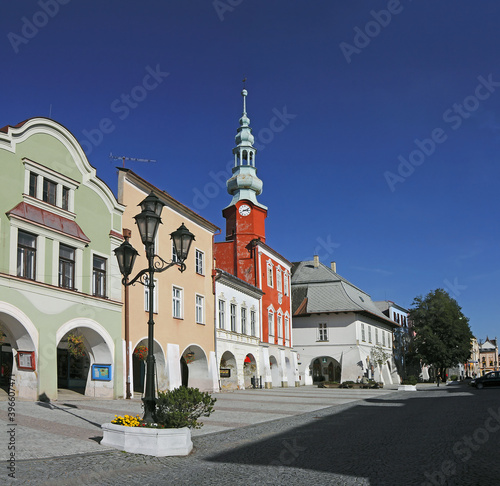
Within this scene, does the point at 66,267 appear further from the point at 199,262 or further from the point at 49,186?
the point at 199,262

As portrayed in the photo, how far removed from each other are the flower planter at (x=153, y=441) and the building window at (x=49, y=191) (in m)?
12.0

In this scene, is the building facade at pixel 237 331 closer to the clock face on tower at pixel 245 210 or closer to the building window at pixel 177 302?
the building window at pixel 177 302

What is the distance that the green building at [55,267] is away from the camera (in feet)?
61.0

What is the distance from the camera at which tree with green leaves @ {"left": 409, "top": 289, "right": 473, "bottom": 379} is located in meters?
64.5

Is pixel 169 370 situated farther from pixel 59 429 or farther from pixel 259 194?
pixel 259 194

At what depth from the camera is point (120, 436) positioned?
34.4 ft

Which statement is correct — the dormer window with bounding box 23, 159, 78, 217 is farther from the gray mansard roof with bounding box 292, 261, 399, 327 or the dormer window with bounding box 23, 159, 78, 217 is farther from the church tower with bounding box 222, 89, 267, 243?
the gray mansard roof with bounding box 292, 261, 399, 327

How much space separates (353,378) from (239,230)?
1762cm

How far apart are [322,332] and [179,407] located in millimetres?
43643

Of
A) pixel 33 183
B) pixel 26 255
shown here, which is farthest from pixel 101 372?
pixel 33 183

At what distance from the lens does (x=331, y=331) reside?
5316 cm

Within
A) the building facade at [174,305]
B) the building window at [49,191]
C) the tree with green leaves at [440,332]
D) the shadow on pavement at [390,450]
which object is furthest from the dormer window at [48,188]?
the tree with green leaves at [440,332]

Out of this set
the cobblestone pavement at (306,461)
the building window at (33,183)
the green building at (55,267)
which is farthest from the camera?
the building window at (33,183)

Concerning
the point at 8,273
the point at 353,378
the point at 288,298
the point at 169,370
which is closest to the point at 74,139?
the point at 8,273
